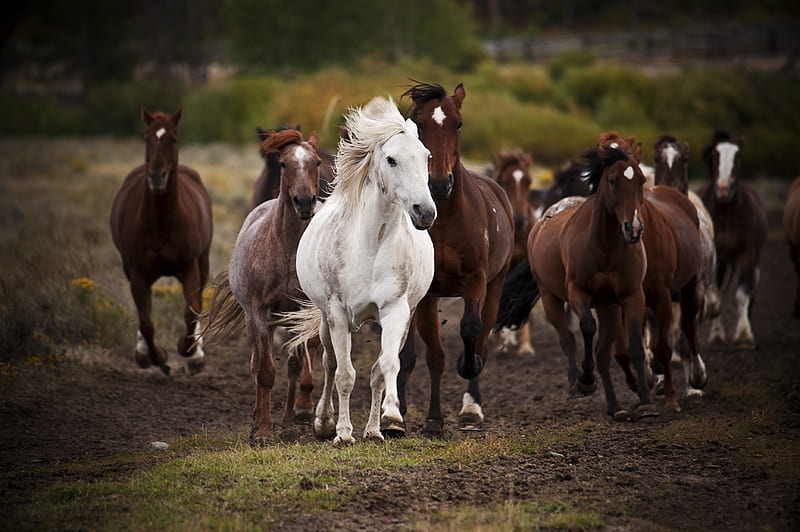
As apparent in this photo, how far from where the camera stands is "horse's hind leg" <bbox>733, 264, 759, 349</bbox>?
11984 millimetres

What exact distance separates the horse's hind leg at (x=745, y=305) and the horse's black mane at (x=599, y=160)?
4489 mm

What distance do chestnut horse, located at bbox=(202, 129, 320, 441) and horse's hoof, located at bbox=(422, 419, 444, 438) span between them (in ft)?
3.90

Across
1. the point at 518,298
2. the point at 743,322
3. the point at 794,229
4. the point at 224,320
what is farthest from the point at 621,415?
the point at 794,229

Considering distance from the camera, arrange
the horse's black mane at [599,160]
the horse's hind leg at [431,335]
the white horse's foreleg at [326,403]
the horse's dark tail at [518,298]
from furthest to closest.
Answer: the horse's dark tail at [518,298]
the horse's black mane at [599,160]
the horse's hind leg at [431,335]
the white horse's foreleg at [326,403]

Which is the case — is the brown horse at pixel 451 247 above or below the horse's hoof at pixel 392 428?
above

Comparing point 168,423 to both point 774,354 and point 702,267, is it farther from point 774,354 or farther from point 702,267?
point 774,354

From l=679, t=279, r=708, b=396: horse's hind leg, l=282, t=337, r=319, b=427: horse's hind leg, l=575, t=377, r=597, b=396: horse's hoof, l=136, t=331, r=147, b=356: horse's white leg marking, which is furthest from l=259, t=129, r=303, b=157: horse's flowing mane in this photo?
l=679, t=279, r=708, b=396: horse's hind leg

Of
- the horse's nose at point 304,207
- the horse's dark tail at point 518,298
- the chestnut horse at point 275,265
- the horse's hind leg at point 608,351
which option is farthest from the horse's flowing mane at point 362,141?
the horse's dark tail at point 518,298

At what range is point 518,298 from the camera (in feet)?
34.6

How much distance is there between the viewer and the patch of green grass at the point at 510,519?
16.3ft

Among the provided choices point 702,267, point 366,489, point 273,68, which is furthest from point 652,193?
point 273,68

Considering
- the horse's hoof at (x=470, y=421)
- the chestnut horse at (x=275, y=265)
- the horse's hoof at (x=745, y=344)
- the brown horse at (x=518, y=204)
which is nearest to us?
the chestnut horse at (x=275, y=265)

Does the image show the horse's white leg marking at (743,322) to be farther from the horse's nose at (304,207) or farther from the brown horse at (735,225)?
the horse's nose at (304,207)

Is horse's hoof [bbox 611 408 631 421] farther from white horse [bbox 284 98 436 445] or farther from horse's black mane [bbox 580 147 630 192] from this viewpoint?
white horse [bbox 284 98 436 445]
